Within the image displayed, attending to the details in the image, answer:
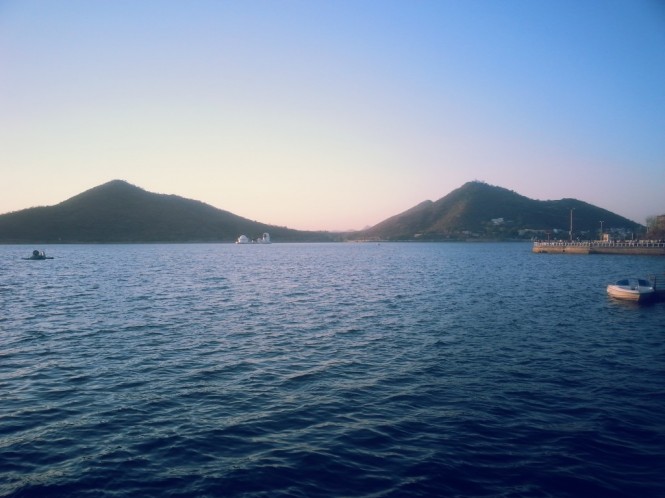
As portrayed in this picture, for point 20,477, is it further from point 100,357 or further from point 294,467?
point 100,357

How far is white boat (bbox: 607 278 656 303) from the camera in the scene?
44.9 m

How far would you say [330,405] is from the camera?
17.0 meters

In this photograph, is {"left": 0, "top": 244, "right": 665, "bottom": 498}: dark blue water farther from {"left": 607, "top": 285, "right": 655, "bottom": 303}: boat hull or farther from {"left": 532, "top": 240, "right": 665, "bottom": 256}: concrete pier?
{"left": 532, "top": 240, "right": 665, "bottom": 256}: concrete pier

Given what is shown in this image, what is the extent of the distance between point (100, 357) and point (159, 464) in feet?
42.4

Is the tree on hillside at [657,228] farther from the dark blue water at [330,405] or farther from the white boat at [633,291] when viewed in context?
the dark blue water at [330,405]

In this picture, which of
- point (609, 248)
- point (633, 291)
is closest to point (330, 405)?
point (633, 291)

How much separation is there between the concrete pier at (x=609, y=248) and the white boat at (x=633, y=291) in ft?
311

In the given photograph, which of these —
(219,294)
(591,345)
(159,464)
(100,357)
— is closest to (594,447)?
(159,464)

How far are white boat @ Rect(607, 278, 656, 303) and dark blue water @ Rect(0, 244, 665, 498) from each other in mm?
9515

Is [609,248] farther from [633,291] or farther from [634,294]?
[634,294]

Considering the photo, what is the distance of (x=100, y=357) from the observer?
23281 millimetres

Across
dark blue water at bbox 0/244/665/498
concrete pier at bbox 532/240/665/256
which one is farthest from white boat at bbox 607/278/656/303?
concrete pier at bbox 532/240/665/256

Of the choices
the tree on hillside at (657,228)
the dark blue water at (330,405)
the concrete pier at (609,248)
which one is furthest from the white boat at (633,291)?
the tree on hillside at (657,228)

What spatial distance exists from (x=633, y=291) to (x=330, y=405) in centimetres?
4122
